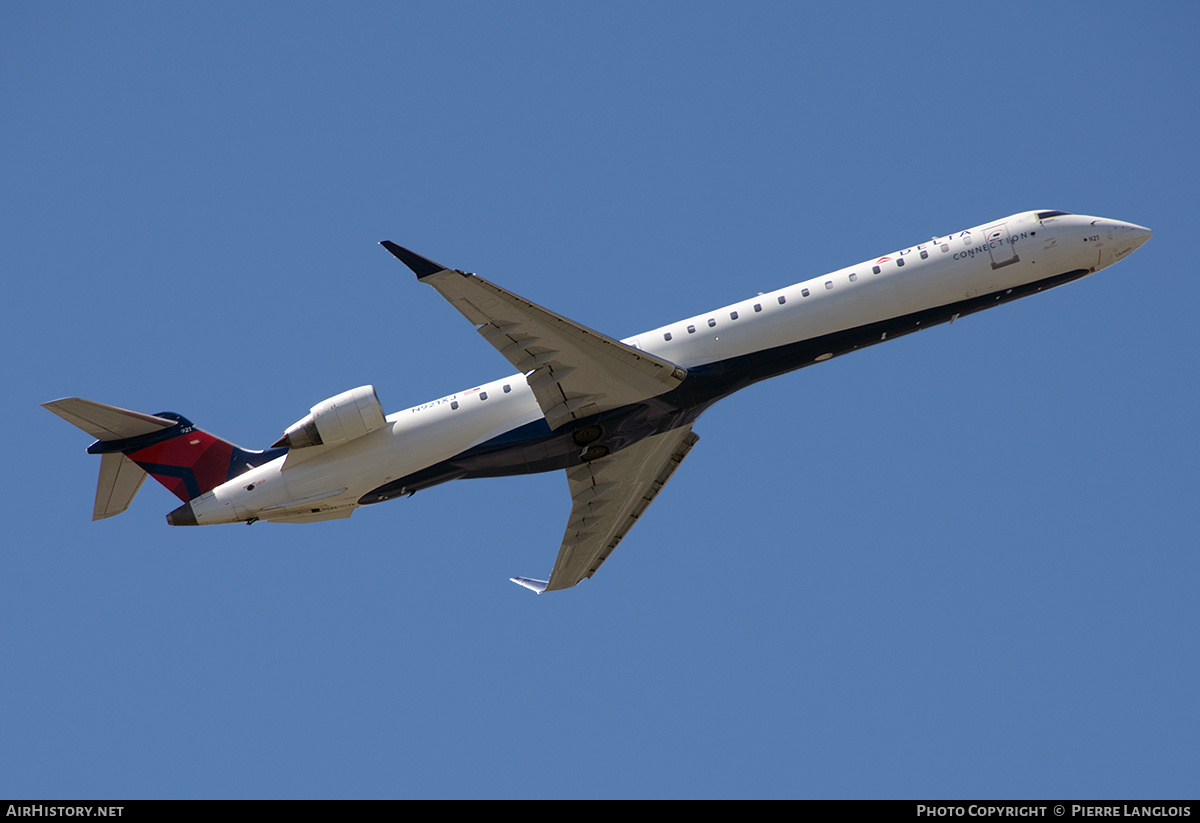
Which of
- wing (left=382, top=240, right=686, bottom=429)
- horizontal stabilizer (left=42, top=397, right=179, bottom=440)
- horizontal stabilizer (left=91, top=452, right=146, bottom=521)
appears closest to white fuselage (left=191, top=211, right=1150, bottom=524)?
wing (left=382, top=240, right=686, bottom=429)

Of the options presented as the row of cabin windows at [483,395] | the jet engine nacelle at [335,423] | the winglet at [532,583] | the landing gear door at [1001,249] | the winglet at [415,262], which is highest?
the landing gear door at [1001,249]

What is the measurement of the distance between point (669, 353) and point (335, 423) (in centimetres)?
851

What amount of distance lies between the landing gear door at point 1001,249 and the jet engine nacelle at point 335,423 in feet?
53.5

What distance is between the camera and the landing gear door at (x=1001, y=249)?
28.4 meters

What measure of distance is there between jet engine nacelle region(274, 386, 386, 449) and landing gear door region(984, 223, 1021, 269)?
16.3 metres

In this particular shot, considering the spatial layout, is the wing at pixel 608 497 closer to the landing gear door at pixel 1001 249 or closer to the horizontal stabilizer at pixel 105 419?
the landing gear door at pixel 1001 249

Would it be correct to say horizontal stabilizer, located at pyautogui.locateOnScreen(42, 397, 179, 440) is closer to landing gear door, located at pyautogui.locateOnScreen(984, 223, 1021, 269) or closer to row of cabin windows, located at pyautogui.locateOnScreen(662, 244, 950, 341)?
row of cabin windows, located at pyautogui.locateOnScreen(662, 244, 950, 341)

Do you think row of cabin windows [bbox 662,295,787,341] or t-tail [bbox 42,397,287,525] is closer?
row of cabin windows [bbox 662,295,787,341]

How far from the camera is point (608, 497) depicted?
3148 cm

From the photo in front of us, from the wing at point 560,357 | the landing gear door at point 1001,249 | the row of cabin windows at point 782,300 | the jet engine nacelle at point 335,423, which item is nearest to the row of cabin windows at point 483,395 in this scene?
the wing at point 560,357

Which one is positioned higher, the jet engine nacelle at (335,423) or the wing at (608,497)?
the jet engine nacelle at (335,423)

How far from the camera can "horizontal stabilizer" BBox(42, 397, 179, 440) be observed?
2734 cm
